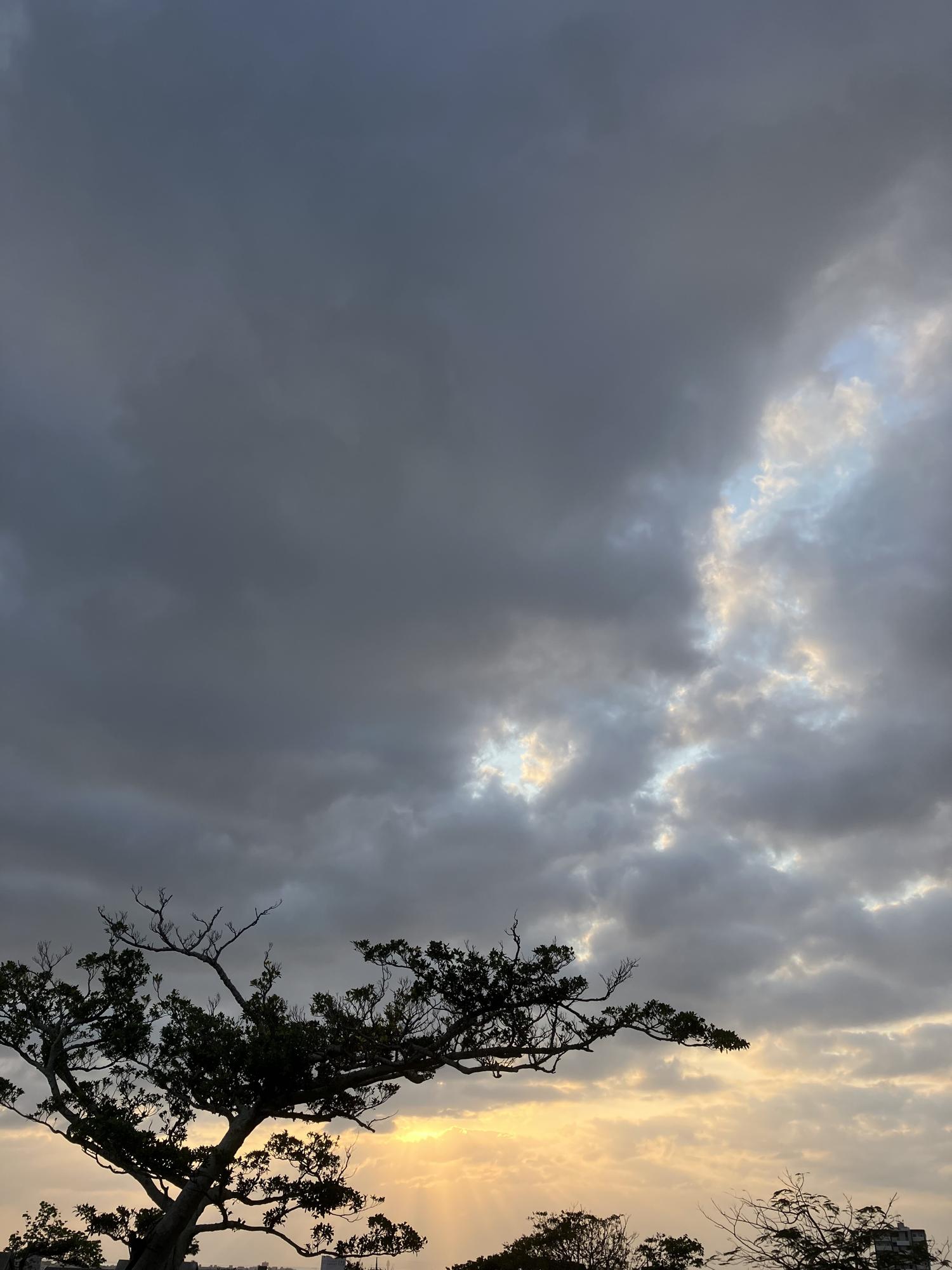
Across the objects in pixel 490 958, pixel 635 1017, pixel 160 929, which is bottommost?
pixel 635 1017

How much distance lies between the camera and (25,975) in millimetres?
23297

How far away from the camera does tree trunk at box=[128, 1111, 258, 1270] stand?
19703mm

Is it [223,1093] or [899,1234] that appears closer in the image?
[899,1234]

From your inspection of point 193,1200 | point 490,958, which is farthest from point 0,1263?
point 490,958

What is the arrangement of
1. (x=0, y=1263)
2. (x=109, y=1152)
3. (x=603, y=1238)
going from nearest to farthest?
(x=0, y=1263)
(x=109, y=1152)
(x=603, y=1238)

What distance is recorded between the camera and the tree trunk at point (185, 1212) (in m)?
19.7

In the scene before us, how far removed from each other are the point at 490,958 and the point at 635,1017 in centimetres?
324

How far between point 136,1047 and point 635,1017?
12.1 metres

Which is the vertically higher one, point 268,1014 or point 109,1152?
point 268,1014

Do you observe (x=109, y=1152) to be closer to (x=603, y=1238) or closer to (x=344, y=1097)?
(x=344, y=1097)

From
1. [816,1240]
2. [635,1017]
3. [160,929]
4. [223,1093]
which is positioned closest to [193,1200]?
[223,1093]

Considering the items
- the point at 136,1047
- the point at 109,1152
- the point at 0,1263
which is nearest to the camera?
the point at 0,1263

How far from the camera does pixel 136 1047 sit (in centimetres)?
2269

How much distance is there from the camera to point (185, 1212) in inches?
776
